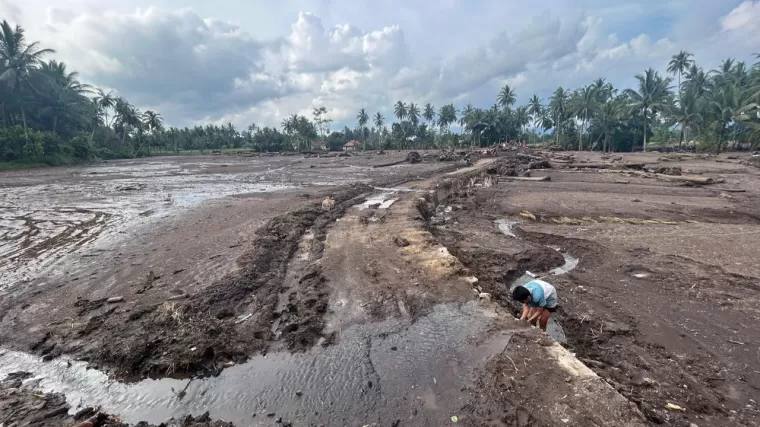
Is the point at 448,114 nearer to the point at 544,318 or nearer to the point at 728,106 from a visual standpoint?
the point at 728,106

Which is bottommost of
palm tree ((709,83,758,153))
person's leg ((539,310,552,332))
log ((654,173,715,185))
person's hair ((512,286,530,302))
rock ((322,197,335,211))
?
person's leg ((539,310,552,332))

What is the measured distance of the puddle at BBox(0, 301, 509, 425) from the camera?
169 inches

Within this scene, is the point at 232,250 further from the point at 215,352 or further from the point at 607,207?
the point at 607,207

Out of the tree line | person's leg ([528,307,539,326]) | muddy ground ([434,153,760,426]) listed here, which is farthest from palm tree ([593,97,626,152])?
person's leg ([528,307,539,326])

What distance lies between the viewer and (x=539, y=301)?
19.3ft

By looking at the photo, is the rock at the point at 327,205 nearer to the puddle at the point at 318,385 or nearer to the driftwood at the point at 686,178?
the puddle at the point at 318,385

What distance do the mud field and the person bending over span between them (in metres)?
0.37

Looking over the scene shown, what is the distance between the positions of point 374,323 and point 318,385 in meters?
1.72

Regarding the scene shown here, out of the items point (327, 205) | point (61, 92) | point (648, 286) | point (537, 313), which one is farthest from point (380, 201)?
point (61, 92)

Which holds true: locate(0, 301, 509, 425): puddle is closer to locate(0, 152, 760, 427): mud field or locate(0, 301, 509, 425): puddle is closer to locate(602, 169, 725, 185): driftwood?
locate(0, 152, 760, 427): mud field

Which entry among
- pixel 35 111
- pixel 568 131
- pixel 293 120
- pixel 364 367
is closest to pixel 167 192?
pixel 364 367

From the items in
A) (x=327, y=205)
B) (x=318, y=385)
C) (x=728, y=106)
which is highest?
(x=728, y=106)

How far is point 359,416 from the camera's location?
4203mm

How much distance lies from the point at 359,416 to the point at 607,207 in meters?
15.5
